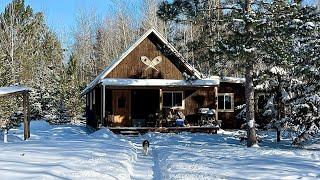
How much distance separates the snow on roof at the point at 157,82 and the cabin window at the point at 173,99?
5.38 feet

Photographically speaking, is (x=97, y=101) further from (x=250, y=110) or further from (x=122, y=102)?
(x=250, y=110)

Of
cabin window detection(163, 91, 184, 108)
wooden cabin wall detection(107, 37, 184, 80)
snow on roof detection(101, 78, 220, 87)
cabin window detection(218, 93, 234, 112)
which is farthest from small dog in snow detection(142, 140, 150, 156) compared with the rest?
cabin window detection(218, 93, 234, 112)

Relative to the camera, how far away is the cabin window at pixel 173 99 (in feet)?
93.5

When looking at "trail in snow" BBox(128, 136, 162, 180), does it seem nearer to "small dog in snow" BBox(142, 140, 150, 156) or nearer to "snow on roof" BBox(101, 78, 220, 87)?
"small dog in snow" BBox(142, 140, 150, 156)

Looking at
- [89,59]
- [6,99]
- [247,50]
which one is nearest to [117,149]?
[247,50]

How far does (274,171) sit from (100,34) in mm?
53726

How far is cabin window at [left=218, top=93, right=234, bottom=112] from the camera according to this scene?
30.3 m

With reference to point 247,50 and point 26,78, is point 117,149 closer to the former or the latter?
point 247,50

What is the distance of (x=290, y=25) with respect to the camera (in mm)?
15508

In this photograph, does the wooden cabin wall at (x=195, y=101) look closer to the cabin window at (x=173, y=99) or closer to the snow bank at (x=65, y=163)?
the cabin window at (x=173, y=99)

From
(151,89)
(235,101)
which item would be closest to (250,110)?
(151,89)

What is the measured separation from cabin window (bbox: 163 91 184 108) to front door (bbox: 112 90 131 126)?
7.58 ft

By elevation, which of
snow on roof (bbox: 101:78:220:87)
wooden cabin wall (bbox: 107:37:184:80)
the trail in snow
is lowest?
the trail in snow

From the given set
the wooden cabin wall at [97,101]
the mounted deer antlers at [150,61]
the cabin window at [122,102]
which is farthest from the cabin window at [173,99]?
the wooden cabin wall at [97,101]
